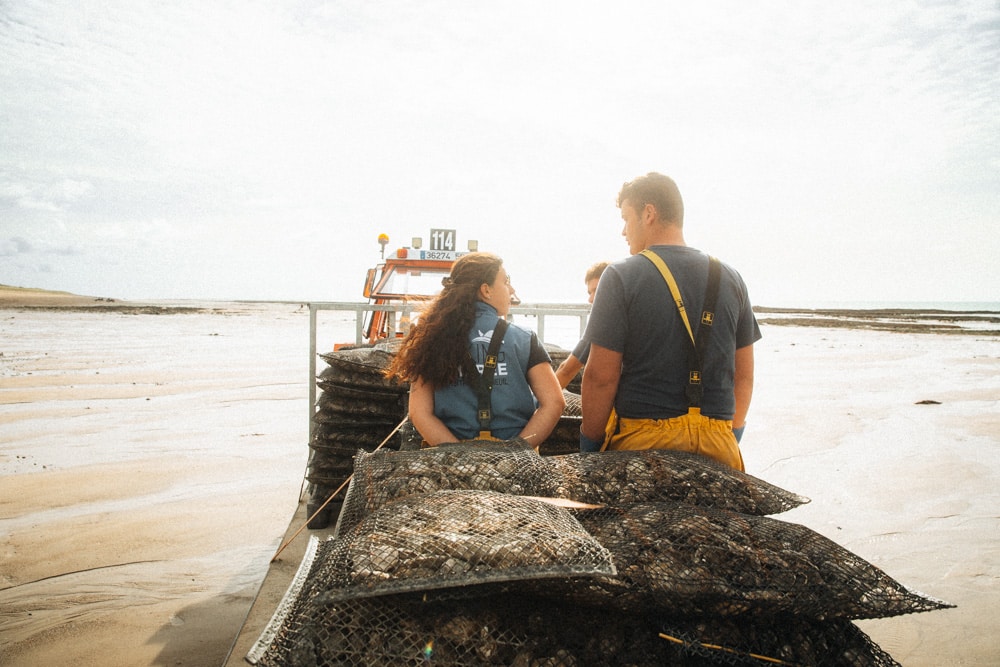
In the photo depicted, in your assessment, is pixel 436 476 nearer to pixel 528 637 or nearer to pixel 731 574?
pixel 528 637

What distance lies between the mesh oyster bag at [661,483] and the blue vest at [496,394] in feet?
2.24

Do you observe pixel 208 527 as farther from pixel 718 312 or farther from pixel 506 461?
pixel 718 312

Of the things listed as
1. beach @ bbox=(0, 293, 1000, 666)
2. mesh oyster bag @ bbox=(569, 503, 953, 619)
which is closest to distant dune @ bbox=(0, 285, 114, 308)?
beach @ bbox=(0, 293, 1000, 666)

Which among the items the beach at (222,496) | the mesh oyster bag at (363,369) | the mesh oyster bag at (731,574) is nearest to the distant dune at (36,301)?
the beach at (222,496)

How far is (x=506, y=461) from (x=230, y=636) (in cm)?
229

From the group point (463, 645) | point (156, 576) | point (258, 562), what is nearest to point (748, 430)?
point (258, 562)

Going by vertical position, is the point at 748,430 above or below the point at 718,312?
below

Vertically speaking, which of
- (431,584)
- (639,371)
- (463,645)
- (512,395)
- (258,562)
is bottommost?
(258,562)

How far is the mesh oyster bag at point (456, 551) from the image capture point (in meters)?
1.43

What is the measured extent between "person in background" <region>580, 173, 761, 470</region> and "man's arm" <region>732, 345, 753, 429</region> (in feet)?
0.86

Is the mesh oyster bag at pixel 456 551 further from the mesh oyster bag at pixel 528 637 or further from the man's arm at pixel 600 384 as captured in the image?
the man's arm at pixel 600 384

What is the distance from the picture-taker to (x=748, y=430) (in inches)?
345

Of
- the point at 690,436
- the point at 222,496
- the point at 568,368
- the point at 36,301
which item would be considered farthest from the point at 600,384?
the point at 36,301

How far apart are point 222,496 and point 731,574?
524cm
